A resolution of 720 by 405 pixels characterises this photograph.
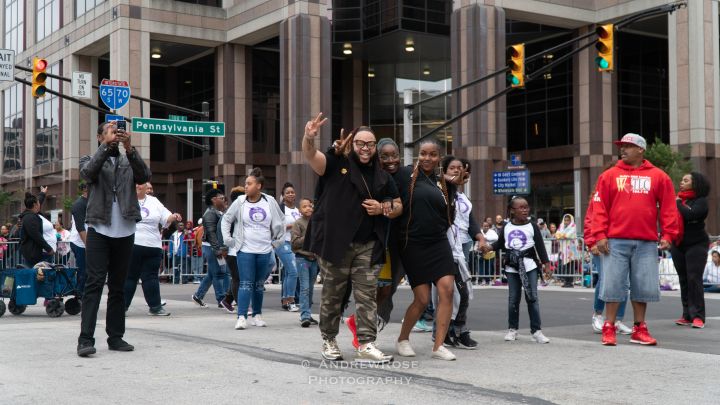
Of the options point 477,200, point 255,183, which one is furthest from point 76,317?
point 477,200

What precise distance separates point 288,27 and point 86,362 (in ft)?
116

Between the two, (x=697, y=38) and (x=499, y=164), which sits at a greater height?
(x=697, y=38)

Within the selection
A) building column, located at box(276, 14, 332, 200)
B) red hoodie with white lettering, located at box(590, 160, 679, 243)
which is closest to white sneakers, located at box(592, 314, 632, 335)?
red hoodie with white lettering, located at box(590, 160, 679, 243)

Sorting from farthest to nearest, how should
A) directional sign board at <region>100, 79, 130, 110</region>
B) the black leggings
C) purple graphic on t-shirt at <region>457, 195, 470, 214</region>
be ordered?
directional sign board at <region>100, 79, 130, 110</region>, the black leggings, purple graphic on t-shirt at <region>457, 195, 470, 214</region>

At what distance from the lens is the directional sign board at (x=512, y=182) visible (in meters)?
32.9

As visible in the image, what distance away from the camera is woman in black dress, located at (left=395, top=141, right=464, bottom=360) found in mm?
7492

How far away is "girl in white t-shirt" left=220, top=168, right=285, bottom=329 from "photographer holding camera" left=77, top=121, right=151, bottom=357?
2.61 metres

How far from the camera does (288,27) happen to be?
41.3 meters

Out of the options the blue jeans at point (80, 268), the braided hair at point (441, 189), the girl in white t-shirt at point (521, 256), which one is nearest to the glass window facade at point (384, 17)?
the blue jeans at point (80, 268)

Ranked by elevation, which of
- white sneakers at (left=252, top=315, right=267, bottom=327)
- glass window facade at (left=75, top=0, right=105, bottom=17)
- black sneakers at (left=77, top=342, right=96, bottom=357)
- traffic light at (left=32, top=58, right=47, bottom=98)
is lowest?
white sneakers at (left=252, top=315, right=267, bottom=327)

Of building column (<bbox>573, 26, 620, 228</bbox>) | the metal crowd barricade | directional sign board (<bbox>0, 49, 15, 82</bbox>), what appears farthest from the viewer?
building column (<bbox>573, 26, 620, 228</bbox>)

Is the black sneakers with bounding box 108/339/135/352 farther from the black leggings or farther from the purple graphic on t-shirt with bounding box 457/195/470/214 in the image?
the black leggings

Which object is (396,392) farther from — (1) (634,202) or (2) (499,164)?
(2) (499,164)

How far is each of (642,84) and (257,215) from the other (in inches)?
1646
